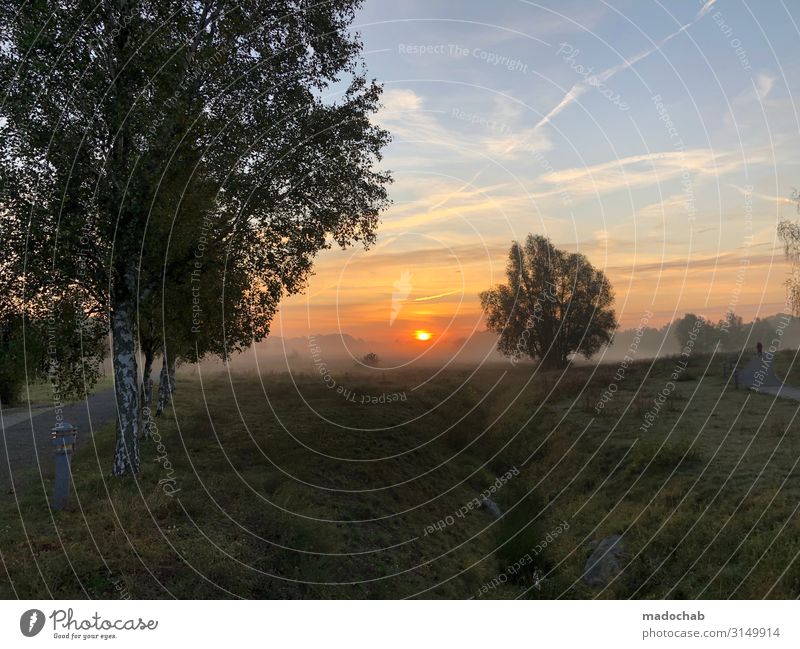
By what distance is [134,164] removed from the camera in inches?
730

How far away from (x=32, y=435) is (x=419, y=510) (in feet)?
71.4

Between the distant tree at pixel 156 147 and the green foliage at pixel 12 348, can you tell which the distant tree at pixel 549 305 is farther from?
the green foliage at pixel 12 348

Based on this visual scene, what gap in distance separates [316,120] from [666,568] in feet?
64.8

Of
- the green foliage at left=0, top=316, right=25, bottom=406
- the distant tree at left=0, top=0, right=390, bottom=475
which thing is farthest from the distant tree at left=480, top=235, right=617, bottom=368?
the green foliage at left=0, top=316, right=25, bottom=406

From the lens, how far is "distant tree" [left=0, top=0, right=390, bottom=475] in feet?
57.1

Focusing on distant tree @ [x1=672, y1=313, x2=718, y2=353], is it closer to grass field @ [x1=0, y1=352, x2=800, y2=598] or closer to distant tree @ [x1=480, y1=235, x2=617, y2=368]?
distant tree @ [x1=480, y1=235, x2=617, y2=368]

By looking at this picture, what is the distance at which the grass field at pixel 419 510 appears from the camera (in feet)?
44.1

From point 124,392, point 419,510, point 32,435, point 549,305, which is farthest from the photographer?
point 549,305

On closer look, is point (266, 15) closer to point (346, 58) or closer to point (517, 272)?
point (346, 58)

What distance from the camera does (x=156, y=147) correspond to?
18.6 meters

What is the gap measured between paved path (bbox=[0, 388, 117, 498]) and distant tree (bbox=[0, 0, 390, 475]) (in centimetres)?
582

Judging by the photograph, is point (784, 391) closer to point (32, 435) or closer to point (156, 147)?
point (156, 147)

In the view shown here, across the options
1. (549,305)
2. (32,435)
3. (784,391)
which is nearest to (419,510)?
(32,435)

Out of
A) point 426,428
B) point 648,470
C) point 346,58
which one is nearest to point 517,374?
point 426,428
